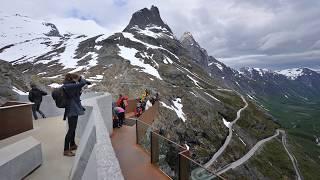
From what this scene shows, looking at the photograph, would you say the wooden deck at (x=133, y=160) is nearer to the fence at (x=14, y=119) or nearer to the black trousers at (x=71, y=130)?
the black trousers at (x=71, y=130)

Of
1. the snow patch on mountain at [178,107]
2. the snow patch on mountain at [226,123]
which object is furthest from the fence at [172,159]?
the snow patch on mountain at [226,123]

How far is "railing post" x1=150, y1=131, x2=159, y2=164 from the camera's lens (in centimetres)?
1101

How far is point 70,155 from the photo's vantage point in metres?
10.5

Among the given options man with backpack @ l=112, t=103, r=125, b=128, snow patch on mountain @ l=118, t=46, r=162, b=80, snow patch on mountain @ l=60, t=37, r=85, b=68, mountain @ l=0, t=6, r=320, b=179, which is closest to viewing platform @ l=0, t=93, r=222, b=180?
mountain @ l=0, t=6, r=320, b=179

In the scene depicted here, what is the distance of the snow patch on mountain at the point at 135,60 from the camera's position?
92156mm

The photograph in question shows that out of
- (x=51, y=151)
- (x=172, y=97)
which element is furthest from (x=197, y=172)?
(x=172, y=97)

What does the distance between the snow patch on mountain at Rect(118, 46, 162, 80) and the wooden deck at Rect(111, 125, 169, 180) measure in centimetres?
7409

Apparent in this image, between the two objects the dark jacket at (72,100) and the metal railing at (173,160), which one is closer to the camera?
the metal railing at (173,160)

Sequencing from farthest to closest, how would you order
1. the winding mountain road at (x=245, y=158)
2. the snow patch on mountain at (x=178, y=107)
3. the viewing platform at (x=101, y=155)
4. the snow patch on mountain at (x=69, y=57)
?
the snow patch on mountain at (x=69, y=57) < the snow patch on mountain at (x=178, y=107) < the winding mountain road at (x=245, y=158) < the viewing platform at (x=101, y=155)

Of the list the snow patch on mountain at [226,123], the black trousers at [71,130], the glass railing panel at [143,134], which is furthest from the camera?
the snow patch on mountain at [226,123]

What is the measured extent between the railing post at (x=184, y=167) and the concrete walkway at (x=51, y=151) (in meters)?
2.94

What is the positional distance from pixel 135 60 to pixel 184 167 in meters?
95.8

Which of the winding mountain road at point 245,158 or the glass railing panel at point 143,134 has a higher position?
the glass railing panel at point 143,134

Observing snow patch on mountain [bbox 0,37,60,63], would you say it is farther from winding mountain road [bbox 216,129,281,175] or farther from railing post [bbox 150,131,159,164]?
railing post [bbox 150,131,159,164]
